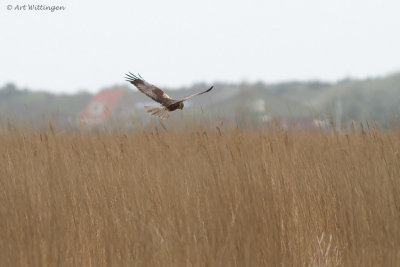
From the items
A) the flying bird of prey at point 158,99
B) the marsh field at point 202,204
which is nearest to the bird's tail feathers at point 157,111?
the flying bird of prey at point 158,99

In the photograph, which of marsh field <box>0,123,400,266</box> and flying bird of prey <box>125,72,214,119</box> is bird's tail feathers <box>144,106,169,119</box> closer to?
flying bird of prey <box>125,72,214,119</box>

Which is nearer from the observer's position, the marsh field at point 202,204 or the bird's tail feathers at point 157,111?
the bird's tail feathers at point 157,111

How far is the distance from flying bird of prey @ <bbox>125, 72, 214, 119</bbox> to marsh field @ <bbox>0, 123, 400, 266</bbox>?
0.54m

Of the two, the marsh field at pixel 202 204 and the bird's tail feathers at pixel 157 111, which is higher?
the bird's tail feathers at pixel 157 111

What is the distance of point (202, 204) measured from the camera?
4266mm

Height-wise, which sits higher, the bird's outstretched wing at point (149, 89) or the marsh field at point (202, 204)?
the bird's outstretched wing at point (149, 89)

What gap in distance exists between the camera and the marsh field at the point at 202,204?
13.6 feet

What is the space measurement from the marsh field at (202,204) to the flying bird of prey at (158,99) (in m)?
0.54

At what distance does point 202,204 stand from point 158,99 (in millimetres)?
698

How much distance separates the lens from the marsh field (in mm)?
4152

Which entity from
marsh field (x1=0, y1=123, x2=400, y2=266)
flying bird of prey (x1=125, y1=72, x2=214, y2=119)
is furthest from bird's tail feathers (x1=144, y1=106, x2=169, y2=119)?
marsh field (x1=0, y1=123, x2=400, y2=266)

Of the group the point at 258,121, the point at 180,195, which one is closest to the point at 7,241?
the point at 180,195

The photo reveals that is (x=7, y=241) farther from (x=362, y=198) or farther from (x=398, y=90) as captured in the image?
(x=398, y=90)

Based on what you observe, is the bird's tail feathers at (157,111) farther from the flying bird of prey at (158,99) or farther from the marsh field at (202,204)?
the marsh field at (202,204)
